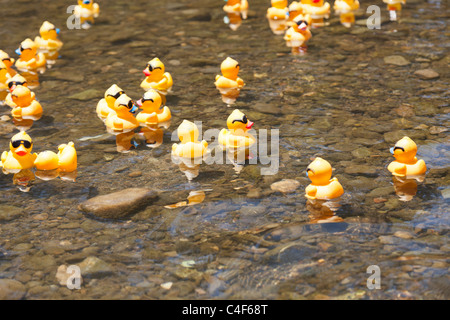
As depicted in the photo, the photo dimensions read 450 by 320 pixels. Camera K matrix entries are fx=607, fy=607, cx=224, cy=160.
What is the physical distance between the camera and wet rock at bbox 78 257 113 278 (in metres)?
5.85

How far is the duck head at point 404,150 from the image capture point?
7.20 meters

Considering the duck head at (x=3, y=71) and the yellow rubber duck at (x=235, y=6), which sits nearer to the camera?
the duck head at (x=3, y=71)

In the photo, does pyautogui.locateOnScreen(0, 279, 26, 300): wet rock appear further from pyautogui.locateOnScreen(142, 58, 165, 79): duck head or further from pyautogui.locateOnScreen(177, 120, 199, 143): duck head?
pyautogui.locateOnScreen(142, 58, 165, 79): duck head

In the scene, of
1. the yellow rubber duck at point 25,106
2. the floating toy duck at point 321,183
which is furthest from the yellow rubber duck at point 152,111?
the floating toy duck at point 321,183

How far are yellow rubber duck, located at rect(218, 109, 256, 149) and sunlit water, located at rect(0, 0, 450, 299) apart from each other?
1.61 feet

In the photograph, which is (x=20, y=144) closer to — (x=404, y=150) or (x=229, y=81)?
(x=229, y=81)

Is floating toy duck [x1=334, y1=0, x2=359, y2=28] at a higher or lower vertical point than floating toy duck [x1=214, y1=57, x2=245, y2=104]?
higher

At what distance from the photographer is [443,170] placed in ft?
24.6

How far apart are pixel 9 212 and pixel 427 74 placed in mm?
7086

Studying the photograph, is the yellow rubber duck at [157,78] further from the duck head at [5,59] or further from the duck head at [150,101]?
the duck head at [5,59]

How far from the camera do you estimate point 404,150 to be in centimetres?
722

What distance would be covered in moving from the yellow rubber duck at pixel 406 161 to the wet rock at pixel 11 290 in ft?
14.5

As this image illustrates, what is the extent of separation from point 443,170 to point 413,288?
98.5 inches

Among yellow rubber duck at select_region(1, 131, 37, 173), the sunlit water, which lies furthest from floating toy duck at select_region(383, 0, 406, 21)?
yellow rubber duck at select_region(1, 131, 37, 173)
